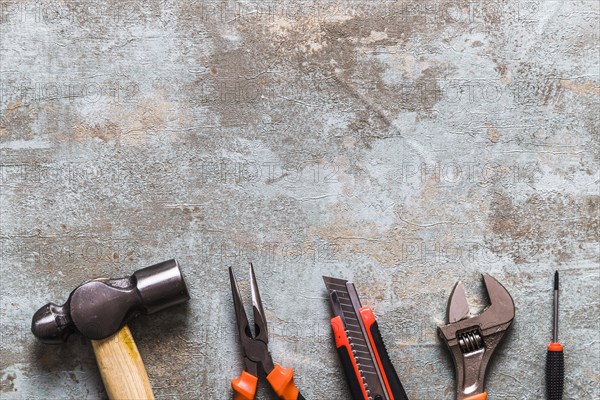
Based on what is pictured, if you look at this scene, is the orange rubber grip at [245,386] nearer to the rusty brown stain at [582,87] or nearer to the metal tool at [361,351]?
the metal tool at [361,351]

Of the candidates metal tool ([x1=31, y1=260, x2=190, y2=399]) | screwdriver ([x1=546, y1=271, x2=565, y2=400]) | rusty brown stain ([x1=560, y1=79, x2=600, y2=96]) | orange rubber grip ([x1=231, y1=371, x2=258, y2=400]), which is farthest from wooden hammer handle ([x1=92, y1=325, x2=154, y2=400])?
rusty brown stain ([x1=560, y1=79, x2=600, y2=96])

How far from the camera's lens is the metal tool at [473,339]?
70.2 inches

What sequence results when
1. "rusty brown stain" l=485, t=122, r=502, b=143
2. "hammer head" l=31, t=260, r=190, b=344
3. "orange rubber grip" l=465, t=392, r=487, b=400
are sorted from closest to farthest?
"hammer head" l=31, t=260, r=190, b=344 < "orange rubber grip" l=465, t=392, r=487, b=400 < "rusty brown stain" l=485, t=122, r=502, b=143

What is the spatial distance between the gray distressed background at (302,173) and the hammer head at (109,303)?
110 mm

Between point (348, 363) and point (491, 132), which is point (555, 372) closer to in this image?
point (348, 363)

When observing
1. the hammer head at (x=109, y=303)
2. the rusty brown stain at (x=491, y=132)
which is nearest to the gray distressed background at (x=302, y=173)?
the rusty brown stain at (x=491, y=132)

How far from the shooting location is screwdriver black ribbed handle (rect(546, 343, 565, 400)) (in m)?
1.80

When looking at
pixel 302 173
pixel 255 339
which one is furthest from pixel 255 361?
pixel 302 173

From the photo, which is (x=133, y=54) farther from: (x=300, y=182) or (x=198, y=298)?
(x=198, y=298)

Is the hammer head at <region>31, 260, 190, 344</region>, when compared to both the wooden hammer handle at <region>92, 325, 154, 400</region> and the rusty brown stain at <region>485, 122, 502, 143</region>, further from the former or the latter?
the rusty brown stain at <region>485, 122, 502, 143</region>

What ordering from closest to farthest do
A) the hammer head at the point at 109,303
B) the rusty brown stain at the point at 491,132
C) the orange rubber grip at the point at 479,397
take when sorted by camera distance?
the hammer head at the point at 109,303 → the orange rubber grip at the point at 479,397 → the rusty brown stain at the point at 491,132

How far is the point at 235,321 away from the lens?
6.00ft

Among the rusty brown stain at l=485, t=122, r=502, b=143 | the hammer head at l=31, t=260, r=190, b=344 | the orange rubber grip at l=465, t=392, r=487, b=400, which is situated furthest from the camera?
the rusty brown stain at l=485, t=122, r=502, b=143

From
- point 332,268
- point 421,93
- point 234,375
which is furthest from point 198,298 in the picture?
point 421,93
